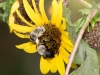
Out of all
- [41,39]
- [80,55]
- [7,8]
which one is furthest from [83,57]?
[7,8]

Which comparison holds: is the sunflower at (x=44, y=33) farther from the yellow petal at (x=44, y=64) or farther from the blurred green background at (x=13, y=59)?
the blurred green background at (x=13, y=59)

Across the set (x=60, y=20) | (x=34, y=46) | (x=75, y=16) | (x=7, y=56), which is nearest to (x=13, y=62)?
(x=7, y=56)

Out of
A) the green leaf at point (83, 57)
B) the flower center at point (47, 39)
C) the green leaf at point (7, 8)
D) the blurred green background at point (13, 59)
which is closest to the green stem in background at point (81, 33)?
the green leaf at point (83, 57)

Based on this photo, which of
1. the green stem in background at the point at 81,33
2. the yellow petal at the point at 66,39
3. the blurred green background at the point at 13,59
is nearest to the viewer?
the green stem in background at the point at 81,33

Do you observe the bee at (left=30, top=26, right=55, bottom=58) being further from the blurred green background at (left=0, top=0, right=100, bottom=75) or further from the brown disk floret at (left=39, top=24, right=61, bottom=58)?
the blurred green background at (left=0, top=0, right=100, bottom=75)

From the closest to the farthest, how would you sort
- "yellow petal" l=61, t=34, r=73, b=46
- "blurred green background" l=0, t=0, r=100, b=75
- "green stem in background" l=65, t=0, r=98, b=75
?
"green stem in background" l=65, t=0, r=98, b=75 < "yellow petal" l=61, t=34, r=73, b=46 < "blurred green background" l=0, t=0, r=100, b=75

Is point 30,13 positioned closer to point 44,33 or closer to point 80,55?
point 44,33

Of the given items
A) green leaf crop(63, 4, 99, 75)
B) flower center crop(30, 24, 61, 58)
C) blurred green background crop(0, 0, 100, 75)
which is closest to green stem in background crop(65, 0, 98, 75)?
green leaf crop(63, 4, 99, 75)
